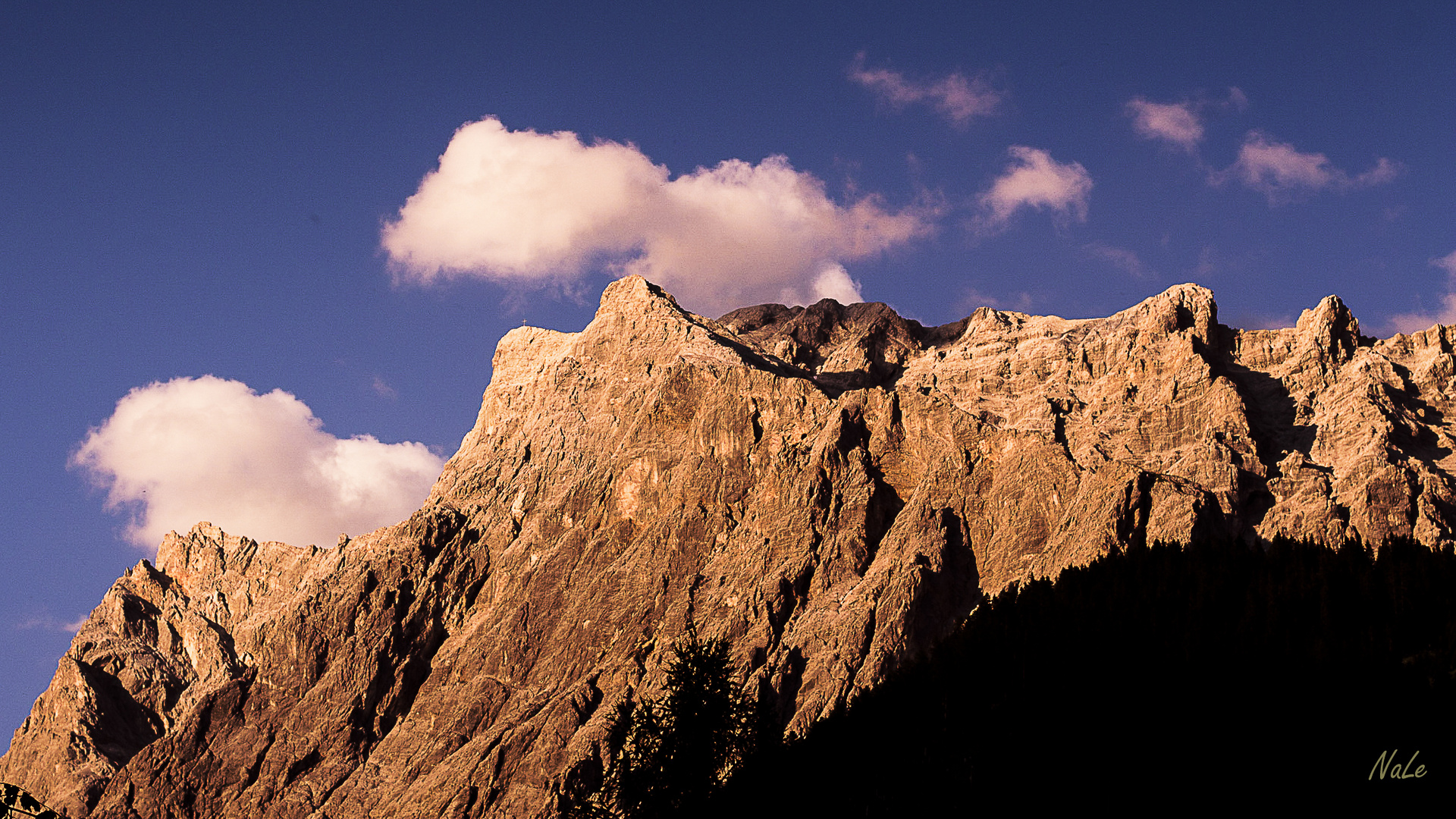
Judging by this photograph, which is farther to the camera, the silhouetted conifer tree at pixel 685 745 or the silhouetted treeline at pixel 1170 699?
the silhouetted conifer tree at pixel 685 745

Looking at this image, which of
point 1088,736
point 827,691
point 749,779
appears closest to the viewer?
point 1088,736

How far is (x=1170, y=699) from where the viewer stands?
86500 millimetres

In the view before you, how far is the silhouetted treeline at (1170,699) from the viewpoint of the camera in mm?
73562

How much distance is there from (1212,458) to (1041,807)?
118161 mm

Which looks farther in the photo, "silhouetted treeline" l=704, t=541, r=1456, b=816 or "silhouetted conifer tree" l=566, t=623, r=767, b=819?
"silhouetted conifer tree" l=566, t=623, r=767, b=819

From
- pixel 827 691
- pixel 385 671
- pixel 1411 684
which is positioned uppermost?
pixel 385 671

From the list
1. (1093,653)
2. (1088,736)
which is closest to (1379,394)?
(1093,653)

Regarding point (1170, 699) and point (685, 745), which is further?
point (685, 745)

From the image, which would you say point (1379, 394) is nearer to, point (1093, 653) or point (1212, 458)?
point (1212, 458)

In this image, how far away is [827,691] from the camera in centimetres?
16700

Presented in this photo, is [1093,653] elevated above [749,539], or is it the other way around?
[749,539]

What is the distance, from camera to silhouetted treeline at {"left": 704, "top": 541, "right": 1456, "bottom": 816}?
73.6 metres

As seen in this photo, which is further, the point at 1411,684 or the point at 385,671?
the point at 385,671

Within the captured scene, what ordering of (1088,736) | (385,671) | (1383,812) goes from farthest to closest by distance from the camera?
(385,671) < (1088,736) < (1383,812)
